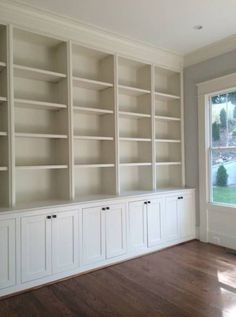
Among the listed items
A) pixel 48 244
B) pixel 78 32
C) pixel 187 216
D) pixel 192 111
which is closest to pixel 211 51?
pixel 192 111

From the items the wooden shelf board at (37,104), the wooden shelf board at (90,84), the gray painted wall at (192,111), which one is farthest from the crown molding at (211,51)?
the wooden shelf board at (37,104)

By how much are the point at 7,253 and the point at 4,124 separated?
4.28 ft

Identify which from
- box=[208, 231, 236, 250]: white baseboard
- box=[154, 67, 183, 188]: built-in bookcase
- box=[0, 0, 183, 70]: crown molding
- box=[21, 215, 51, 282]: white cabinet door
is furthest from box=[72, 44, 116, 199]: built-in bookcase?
box=[208, 231, 236, 250]: white baseboard

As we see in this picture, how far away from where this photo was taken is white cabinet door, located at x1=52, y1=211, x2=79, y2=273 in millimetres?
2834

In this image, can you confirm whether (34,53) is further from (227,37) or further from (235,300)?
(235,300)

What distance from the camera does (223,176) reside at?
12.9 feet

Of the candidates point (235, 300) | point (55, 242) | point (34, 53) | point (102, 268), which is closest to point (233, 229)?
point (235, 300)

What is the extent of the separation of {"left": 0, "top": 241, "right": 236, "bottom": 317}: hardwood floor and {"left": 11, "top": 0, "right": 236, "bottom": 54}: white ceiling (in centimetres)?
289

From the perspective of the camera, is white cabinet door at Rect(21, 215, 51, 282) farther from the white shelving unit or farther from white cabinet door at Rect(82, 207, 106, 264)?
white cabinet door at Rect(82, 207, 106, 264)

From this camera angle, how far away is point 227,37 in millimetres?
3596

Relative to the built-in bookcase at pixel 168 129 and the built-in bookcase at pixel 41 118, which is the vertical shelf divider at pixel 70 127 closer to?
the built-in bookcase at pixel 41 118

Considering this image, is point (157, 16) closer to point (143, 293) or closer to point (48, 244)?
point (48, 244)

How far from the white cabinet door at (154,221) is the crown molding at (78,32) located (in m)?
2.08

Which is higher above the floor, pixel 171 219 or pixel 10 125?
pixel 10 125
